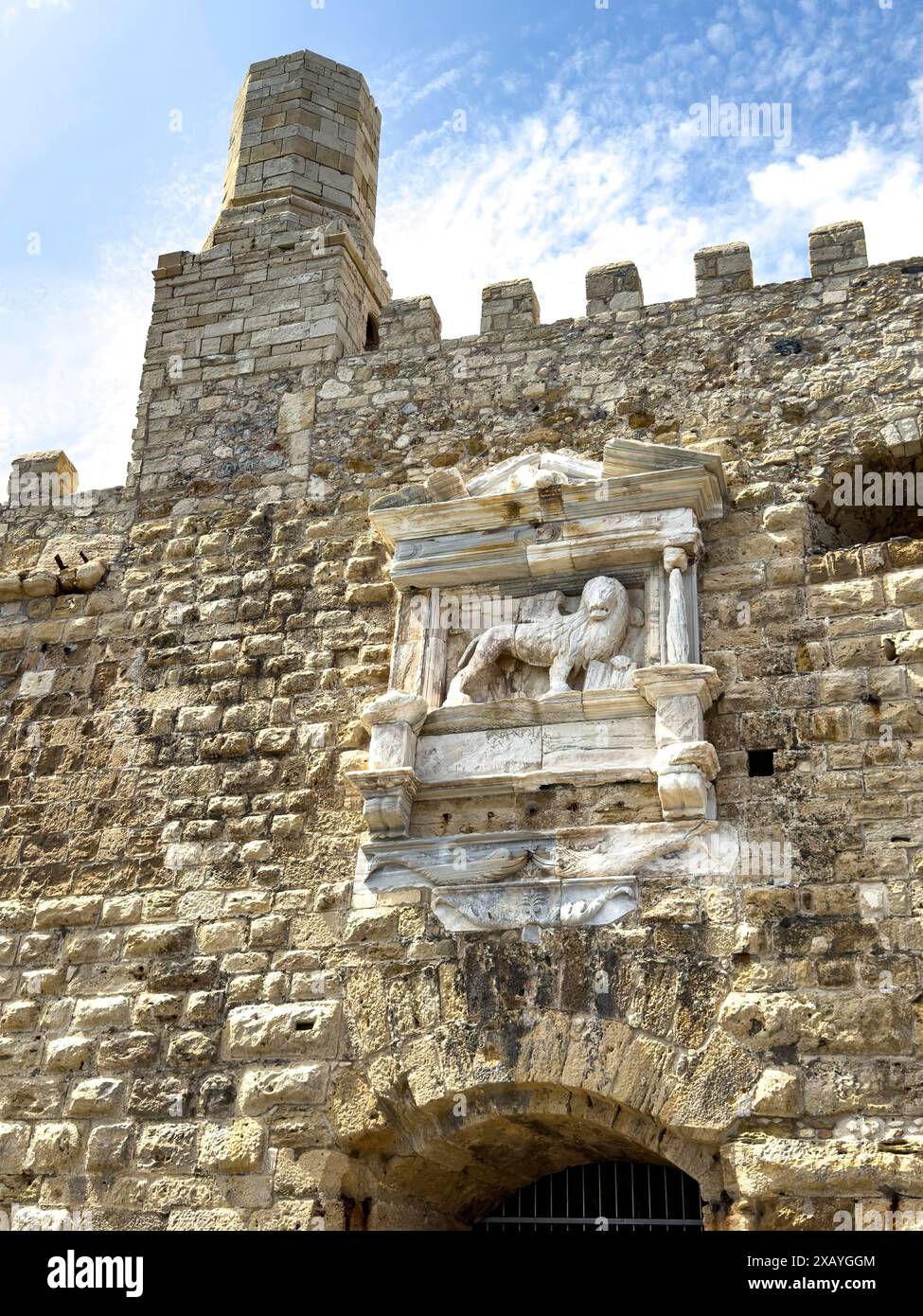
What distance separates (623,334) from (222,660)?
2.38 meters

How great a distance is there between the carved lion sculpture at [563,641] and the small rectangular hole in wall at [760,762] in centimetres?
63

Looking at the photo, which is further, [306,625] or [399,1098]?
[306,625]

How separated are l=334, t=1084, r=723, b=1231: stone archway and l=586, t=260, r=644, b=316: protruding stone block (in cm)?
361

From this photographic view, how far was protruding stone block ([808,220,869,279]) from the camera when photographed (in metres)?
6.49

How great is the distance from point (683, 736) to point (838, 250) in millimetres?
2563

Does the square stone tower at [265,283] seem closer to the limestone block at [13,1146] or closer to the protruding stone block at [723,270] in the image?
the protruding stone block at [723,270]

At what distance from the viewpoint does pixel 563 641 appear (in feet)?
19.3

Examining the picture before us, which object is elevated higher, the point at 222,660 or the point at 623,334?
the point at 623,334

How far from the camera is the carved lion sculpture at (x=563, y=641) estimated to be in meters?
5.80

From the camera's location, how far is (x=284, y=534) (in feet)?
22.3

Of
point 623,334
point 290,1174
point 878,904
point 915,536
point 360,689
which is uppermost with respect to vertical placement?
point 623,334
